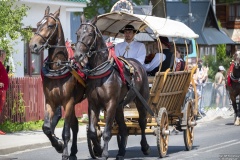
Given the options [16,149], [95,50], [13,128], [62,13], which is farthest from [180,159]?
[62,13]

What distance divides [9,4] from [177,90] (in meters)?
6.32

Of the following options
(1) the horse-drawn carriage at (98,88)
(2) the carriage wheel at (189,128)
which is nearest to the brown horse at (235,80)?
(2) the carriage wheel at (189,128)

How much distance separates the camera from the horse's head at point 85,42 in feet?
46.8

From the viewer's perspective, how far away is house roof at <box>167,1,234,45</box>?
54.4 m

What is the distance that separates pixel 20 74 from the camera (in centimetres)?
2709

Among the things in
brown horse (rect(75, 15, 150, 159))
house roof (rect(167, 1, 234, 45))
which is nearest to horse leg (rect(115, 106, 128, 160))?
brown horse (rect(75, 15, 150, 159))

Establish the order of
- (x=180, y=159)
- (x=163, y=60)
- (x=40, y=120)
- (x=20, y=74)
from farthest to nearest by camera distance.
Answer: (x=20, y=74)
(x=40, y=120)
(x=163, y=60)
(x=180, y=159)

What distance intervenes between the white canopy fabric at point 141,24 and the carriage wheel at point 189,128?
58.1 inches

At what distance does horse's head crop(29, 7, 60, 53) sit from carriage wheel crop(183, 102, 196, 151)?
3958mm

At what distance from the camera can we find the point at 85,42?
1442 cm

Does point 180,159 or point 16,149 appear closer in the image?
point 180,159

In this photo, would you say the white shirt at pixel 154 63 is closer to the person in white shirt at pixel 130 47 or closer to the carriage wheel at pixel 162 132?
the person in white shirt at pixel 130 47

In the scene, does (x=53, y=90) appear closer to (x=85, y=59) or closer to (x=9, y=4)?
(x=85, y=59)

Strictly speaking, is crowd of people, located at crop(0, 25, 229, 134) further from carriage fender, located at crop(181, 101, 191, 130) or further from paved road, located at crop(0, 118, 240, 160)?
paved road, located at crop(0, 118, 240, 160)
